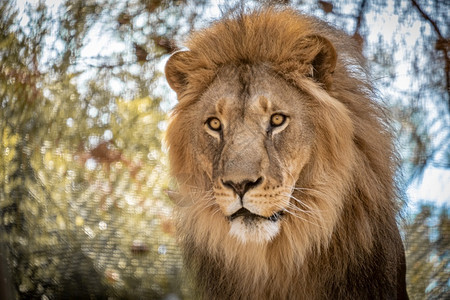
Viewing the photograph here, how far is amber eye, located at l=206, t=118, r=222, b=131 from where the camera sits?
2398 mm

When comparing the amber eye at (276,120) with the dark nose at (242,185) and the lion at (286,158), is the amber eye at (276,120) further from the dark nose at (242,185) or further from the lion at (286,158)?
the dark nose at (242,185)

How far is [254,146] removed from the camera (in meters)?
2.20

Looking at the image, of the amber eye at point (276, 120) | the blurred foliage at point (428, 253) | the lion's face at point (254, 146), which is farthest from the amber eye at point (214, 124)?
the blurred foliage at point (428, 253)

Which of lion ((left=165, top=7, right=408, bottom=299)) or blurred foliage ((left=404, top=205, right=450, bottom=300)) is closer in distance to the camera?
lion ((left=165, top=7, right=408, bottom=299))

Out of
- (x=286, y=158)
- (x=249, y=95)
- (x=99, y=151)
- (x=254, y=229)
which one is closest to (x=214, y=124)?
(x=249, y=95)

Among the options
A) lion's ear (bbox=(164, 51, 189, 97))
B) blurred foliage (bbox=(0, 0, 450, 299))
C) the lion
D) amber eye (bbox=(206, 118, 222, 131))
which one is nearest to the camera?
the lion

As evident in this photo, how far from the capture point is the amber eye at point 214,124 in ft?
7.87

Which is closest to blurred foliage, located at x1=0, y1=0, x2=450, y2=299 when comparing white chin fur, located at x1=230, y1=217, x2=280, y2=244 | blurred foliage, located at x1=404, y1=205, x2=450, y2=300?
blurred foliage, located at x1=404, y1=205, x2=450, y2=300

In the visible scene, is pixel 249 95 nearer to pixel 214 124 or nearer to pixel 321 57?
pixel 214 124

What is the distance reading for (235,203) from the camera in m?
2.16

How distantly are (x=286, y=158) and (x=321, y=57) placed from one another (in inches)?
18.0

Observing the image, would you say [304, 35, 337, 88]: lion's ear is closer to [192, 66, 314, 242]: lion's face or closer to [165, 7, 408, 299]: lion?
Answer: [165, 7, 408, 299]: lion

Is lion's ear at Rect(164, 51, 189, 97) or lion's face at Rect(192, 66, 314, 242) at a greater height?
lion's ear at Rect(164, 51, 189, 97)

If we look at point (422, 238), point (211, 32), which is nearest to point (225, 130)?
point (211, 32)
